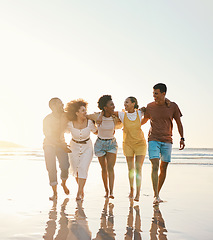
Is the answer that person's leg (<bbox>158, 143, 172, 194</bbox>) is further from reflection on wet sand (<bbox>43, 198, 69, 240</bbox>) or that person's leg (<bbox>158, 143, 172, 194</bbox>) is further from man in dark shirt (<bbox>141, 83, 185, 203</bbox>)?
reflection on wet sand (<bbox>43, 198, 69, 240</bbox>)

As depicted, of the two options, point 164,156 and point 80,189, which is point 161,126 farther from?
point 80,189

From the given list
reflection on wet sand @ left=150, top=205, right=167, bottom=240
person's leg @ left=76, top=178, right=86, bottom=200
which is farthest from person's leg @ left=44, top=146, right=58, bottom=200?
reflection on wet sand @ left=150, top=205, right=167, bottom=240

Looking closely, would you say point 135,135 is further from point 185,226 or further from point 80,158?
point 185,226

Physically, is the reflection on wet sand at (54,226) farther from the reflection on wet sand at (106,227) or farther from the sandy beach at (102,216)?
the reflection on wet sand at (106,227)

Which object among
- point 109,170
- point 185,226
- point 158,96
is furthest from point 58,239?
point 158,96

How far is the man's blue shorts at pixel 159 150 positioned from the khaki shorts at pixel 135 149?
0.19 m

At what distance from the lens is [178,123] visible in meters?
6.54

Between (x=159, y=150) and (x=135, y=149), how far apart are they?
495 millimetres

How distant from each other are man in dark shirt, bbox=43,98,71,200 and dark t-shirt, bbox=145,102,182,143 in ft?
5.82

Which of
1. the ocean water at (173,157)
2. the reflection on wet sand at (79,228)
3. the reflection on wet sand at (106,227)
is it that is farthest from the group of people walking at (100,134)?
the ocean water at (173,157)

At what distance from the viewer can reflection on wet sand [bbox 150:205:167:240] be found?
381 cm

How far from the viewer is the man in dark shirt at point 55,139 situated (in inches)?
263

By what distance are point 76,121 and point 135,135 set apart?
1222 millimetres

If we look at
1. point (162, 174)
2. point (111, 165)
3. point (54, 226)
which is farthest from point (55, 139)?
point (54, 226)
